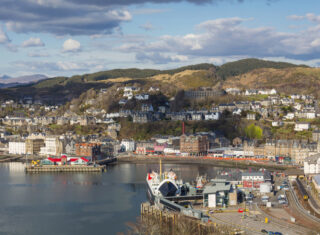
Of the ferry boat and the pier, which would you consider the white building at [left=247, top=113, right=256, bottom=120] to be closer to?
the ferry boat

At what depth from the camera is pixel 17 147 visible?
171ft

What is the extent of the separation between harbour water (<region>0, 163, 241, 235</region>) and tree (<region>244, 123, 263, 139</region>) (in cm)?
1137

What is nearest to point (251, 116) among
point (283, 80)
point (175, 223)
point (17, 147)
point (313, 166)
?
point (313, 166)

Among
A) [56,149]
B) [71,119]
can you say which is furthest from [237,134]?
[71,119]

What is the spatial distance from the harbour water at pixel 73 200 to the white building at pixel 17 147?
11.2 metres

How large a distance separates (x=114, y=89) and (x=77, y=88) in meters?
15.5

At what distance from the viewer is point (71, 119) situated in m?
63.4

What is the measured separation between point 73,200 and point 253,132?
1059 inches

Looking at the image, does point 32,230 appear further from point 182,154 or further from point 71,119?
point 71,119

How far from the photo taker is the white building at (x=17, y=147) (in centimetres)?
5172

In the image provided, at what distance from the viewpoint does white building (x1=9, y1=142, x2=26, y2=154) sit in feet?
170

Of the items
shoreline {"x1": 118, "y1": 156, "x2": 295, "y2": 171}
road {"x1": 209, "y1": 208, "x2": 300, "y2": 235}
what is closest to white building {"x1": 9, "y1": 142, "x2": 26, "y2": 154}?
shoreline {"x1": 118, "y1": 156, "x2": 295, "y2": 171}

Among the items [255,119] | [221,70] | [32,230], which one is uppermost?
[221,70]

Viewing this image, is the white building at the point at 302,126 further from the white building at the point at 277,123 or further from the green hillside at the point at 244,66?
the green hillside at the point at 244,66
